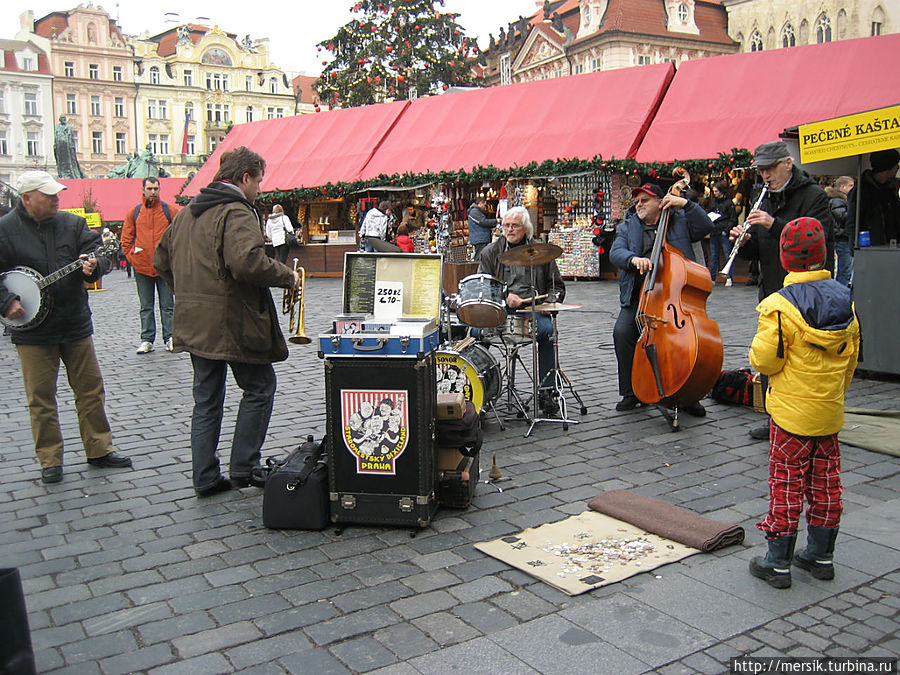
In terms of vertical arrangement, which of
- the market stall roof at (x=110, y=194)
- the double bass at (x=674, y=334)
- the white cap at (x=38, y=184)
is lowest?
the double bass at (x=674, y=334)

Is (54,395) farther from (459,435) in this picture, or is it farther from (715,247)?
(715,247)

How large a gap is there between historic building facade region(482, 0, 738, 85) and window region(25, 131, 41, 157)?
146 ft

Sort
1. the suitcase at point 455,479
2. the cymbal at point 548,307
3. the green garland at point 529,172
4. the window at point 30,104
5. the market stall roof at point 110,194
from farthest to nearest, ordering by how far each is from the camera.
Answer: the window at point 30,104 < the market stall roof at point 110,194 < the green garland at point 529,172 < the cymbal at point 548,307 < the suitcase at point 455,479

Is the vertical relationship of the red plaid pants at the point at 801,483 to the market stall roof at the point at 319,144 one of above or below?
below

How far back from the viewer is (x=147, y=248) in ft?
32.9

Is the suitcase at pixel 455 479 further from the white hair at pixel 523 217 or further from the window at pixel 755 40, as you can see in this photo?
the window at pixel 755 40

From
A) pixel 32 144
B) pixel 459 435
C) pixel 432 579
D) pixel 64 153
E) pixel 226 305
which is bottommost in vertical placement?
pixel 432 579

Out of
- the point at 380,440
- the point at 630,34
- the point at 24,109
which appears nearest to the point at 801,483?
the point at 380,440

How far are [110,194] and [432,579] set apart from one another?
122ft

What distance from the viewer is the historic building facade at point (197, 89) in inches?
3295

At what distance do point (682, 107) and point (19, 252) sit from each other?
13.9m

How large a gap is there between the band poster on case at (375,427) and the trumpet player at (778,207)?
2.80m

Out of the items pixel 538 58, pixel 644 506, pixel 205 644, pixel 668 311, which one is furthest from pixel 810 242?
pixel 538 58

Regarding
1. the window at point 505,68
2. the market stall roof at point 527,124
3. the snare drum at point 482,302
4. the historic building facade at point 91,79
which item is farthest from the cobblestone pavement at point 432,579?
the historic building facade at point 91,79
